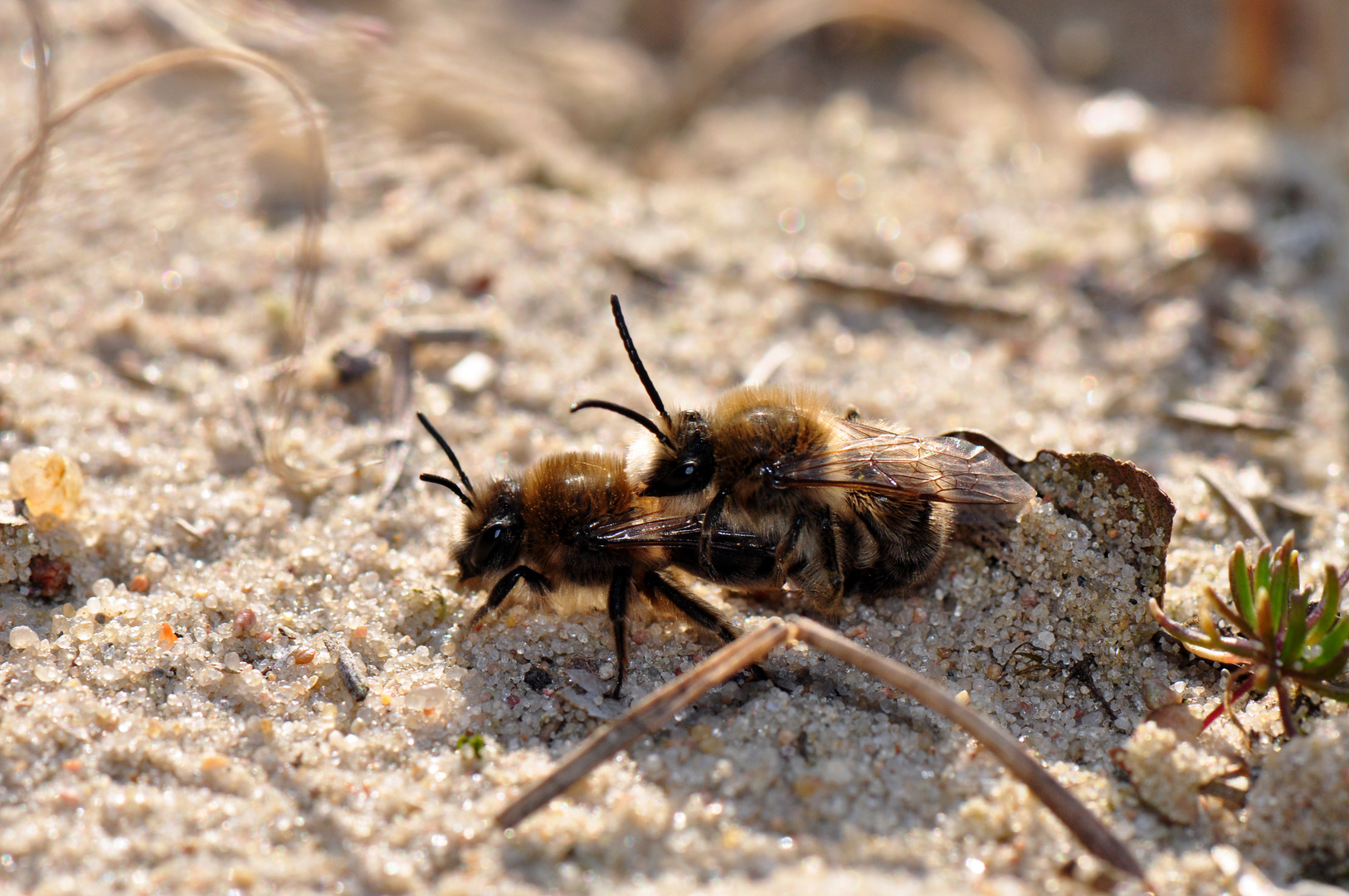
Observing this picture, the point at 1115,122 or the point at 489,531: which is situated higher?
the point at 1115,122

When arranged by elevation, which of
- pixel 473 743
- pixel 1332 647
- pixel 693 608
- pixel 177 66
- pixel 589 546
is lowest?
pixel 473 743

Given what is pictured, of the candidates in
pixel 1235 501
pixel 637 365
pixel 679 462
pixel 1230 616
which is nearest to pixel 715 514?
pixel 679 462

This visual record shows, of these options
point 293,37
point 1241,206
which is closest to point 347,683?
point 293,37

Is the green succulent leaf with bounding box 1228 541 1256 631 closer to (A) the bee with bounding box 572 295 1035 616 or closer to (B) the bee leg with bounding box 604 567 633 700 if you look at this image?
(A) the bee with bounding box 572 295 1035 616

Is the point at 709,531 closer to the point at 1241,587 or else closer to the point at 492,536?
the point at 492,536

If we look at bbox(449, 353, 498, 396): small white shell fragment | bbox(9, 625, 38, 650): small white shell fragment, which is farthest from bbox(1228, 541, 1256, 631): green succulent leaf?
bbox(9, 625, 38, 650): small white shell fragment

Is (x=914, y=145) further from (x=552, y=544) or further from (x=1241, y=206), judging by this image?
(x=552, y=544)
